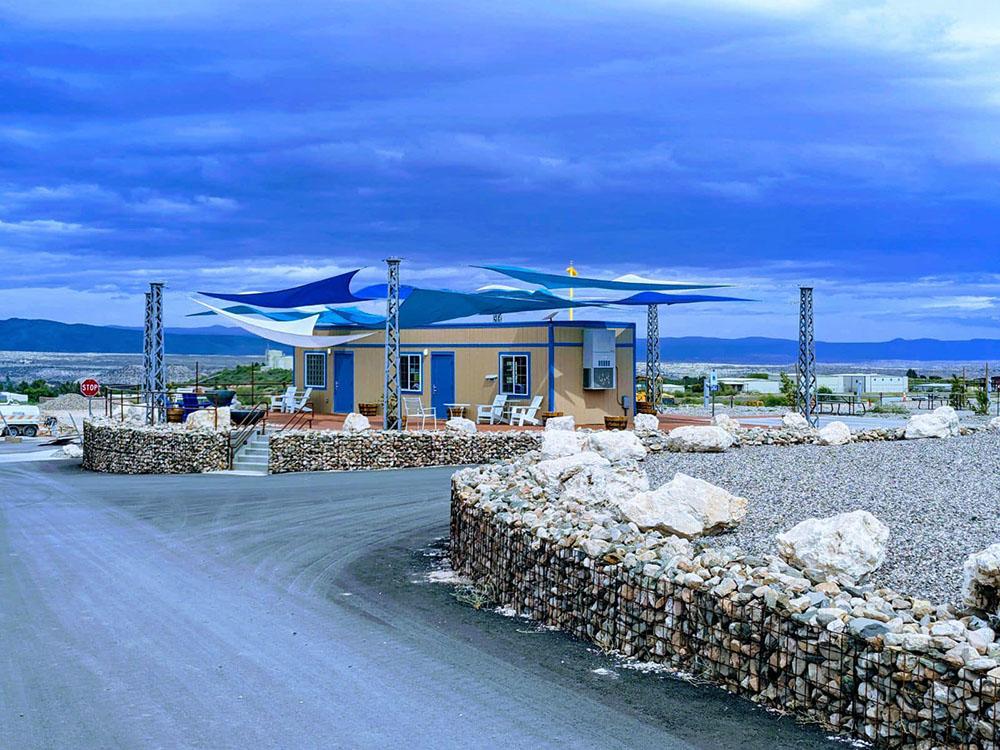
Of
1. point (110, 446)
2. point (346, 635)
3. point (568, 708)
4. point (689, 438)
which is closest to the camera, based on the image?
point (568, 708)

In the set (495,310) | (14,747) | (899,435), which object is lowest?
(14,747)

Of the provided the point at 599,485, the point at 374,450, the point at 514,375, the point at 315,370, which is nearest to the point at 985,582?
the point at 599,485

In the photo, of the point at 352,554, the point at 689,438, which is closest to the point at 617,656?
the point at 352,554

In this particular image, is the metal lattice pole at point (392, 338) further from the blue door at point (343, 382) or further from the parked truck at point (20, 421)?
the parked truck at point (20, 421)

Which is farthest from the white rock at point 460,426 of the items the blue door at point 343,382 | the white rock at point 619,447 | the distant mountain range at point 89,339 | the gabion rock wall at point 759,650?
the distant mountain range at point 89,339

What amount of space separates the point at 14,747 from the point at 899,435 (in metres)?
12.3

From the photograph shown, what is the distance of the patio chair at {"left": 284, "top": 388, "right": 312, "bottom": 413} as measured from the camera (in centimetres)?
2488

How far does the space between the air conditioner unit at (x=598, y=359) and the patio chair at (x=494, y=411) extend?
6.07 ft

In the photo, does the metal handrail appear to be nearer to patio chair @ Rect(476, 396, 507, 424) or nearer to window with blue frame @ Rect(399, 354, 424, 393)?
window with blue frame @ Rect(399, 354, 424, 393)

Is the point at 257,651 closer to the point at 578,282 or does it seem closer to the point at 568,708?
the point at 568,708

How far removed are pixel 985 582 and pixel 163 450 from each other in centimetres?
1592

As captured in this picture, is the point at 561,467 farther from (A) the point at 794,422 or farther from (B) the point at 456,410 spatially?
(B) the point at 456,410

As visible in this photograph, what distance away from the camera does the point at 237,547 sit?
1036 centimetres

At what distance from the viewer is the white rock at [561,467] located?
10.4m
